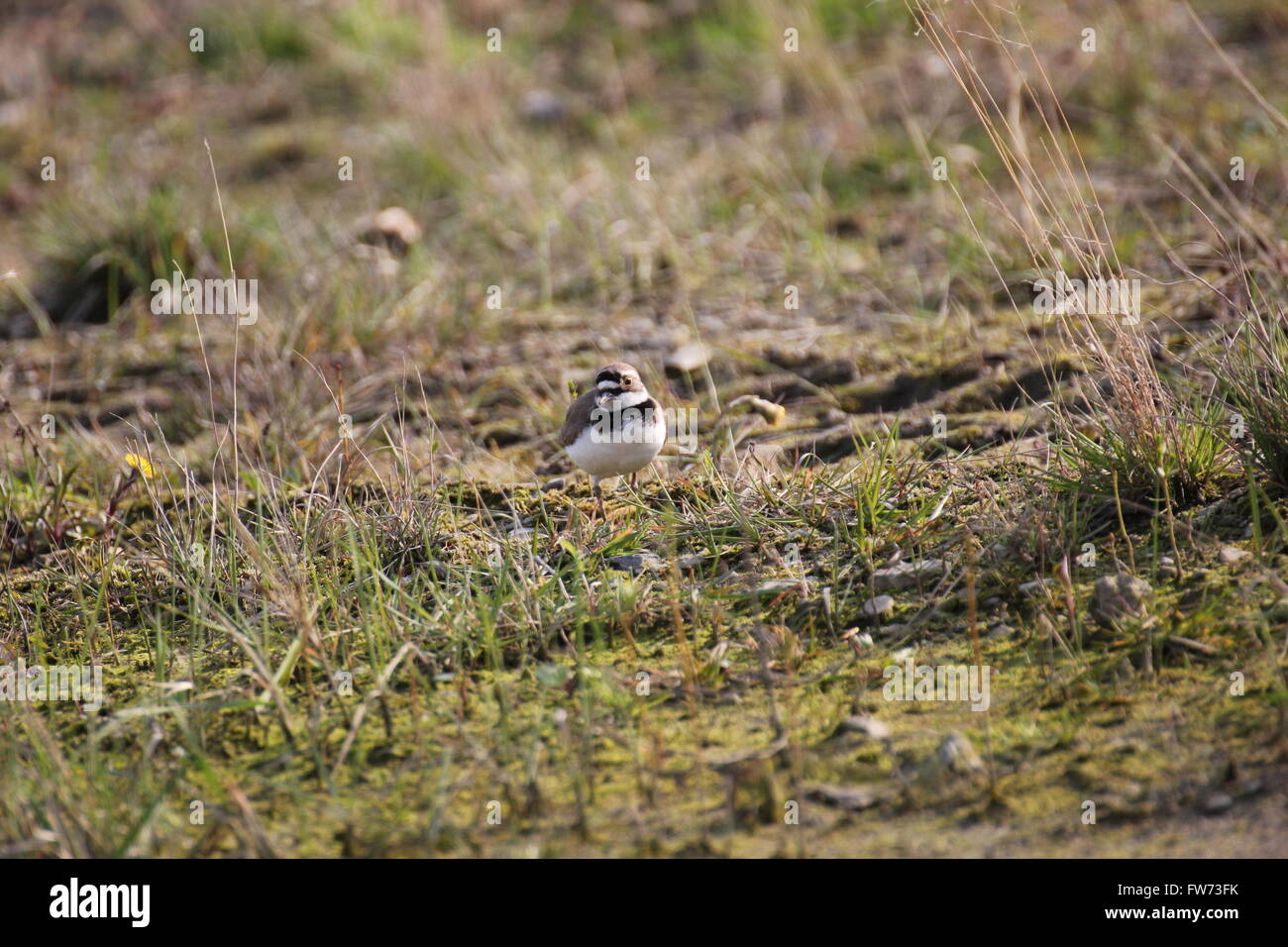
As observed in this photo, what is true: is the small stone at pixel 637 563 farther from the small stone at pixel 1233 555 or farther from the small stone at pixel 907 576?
the small stone at pixel 1233 555

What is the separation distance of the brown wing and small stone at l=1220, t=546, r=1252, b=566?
6.73ft

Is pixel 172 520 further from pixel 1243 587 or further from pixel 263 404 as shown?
pixel 1243 587

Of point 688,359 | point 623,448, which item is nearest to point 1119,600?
point 623,448

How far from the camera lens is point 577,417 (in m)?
4.62

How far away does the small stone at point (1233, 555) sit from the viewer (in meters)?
3.69

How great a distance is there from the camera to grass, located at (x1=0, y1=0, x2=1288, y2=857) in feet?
10.3

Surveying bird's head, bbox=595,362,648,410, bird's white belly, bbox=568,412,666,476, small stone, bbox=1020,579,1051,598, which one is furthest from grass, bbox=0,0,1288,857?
bird's head, bbox=595,362,648,410

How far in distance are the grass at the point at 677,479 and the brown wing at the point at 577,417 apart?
9.8 inches

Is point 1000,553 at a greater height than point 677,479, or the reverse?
point 677,479

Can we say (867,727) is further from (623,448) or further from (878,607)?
(623,448)

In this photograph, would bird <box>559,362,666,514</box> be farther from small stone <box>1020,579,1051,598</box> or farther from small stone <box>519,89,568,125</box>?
small stone <box>519,89,568,125</box>

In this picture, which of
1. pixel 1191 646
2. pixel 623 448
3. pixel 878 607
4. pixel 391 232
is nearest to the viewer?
pixel 1191 646

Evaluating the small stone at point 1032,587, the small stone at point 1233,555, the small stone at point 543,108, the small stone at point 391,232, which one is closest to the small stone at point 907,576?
the small stone at point 1032,587

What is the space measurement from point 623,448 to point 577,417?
34 centimetres
